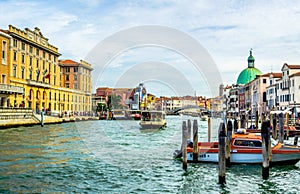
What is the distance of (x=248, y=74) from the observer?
108688mm

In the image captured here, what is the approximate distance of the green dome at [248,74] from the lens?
10756 cm

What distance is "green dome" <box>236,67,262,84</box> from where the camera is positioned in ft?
353

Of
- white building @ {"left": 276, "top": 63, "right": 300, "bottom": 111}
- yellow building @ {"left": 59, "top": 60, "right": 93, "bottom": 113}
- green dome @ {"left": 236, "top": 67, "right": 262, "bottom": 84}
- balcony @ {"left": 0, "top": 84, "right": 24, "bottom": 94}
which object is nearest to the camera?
balcony @ {"left": 0, "top": 84, "right": 24, "bottom": 94}

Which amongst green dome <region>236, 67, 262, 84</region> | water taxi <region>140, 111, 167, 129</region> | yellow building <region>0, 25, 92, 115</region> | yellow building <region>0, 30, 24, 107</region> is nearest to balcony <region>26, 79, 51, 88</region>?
yellow building <region>0, 25, 92, 115</region>

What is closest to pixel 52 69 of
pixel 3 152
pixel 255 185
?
pixel 3 152

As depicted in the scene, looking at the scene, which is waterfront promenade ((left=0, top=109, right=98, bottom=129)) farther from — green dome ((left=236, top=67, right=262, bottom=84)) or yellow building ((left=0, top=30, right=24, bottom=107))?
green dome ((left=236, top=67, right=262, bottom=84))

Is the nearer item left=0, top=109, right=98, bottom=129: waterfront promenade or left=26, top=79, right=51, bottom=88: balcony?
left=0, top=109, right=98, bottom=129: waterfront promenade

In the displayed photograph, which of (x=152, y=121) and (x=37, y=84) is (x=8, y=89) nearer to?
(x=37, y=84)

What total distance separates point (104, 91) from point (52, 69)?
3656 cm

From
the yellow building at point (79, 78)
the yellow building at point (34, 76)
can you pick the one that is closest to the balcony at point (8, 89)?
the yellow building at point (34, 76)

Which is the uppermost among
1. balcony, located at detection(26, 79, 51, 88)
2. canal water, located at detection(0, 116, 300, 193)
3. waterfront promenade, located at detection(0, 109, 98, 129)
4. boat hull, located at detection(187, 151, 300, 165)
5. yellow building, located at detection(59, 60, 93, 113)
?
yellow building, located at detection(59, 60, 93, 113)

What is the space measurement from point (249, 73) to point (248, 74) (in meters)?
0.45

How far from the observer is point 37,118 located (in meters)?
49.1

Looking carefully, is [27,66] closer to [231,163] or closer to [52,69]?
[52,69]
